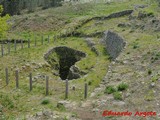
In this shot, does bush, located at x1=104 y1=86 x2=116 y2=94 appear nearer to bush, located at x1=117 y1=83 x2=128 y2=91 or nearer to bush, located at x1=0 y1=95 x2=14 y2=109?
bush, located at x1=117 y1=83 x2=128 y2=91

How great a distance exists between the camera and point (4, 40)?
55.0 metres

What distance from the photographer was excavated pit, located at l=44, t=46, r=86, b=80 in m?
39.6

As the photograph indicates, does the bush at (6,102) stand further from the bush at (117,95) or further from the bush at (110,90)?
the bush at (117,95)

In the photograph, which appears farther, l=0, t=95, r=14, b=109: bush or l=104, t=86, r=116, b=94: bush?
l=104, t=86, r=116, b=94: bush

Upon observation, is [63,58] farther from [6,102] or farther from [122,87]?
[6,102]

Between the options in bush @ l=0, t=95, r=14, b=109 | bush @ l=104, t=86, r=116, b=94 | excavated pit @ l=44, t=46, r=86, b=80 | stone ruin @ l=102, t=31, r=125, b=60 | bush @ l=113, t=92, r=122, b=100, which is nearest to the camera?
bush @ l=113, t=92, r=122, b=100

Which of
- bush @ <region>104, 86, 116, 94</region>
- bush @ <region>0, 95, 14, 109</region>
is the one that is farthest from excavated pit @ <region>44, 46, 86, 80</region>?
bush @ <region>104, 86, 116, 94</region>

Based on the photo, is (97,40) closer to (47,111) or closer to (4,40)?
(4,40)

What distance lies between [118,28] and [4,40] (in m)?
22.4

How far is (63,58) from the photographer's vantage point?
1658 inches

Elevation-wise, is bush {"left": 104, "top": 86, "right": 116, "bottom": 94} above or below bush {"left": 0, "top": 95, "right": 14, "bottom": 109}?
above

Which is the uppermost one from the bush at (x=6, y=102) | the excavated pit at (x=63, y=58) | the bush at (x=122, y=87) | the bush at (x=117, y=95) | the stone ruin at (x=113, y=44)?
the stone ruin at (x=113, y=44)

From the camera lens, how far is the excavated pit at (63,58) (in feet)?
130

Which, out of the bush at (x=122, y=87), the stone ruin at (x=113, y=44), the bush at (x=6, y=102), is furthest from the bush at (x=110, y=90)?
the stone ruin at (x=113, y=44)
